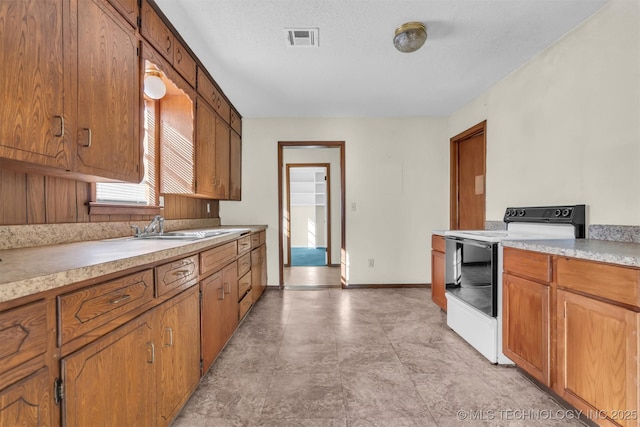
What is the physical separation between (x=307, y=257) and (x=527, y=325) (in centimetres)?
507

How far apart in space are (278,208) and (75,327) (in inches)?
122

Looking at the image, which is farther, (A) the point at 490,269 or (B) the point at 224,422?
(A) the point at 490,269

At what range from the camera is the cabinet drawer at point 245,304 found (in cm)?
262

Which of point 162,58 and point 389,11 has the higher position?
point 389,11

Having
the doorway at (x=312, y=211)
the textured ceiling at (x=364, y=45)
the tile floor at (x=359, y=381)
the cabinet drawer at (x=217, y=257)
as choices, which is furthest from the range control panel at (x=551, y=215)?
the cabinet drawer at (x=217, y=257)

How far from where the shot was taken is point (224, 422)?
1.48 m

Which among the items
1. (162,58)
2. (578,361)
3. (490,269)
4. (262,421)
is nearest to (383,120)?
(490,269)

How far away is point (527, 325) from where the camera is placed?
5.67 ft

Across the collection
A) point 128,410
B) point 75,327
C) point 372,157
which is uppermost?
point 372,157

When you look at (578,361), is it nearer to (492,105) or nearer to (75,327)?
(75,327)

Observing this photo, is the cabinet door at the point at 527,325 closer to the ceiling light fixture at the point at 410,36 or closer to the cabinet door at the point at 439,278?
the cabinet door at the point at 439,278

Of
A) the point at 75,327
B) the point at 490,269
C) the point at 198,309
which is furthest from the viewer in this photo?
the point at 490,269

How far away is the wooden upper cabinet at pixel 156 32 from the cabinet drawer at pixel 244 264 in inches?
65.5

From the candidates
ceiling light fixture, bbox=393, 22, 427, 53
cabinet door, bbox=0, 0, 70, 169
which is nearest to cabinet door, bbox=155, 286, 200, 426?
cabinet door, bbox=0, 0, 70, 169
